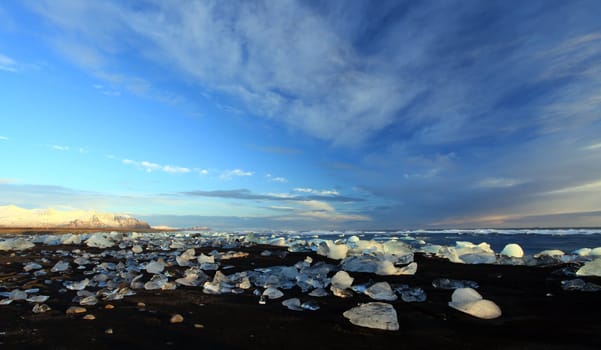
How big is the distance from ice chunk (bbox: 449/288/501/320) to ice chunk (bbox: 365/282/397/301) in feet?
1.89

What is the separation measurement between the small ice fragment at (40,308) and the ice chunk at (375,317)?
2.73m

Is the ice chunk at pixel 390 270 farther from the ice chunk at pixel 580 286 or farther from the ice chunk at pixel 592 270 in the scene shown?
A: the ice chunk at pixel 592 270

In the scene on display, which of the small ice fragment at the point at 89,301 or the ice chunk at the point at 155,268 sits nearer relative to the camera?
the small ice fragment at the point at 89,301

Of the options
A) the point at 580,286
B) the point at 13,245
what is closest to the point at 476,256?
the point at 580,286

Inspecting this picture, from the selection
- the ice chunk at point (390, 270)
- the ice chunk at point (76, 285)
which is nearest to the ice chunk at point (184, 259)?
the ice chunk at point (76, 285)

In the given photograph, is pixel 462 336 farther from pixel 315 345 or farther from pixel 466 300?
pixel 315 345

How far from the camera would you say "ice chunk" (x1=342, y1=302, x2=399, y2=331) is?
8.17 ft

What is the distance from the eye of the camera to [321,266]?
4922 mm

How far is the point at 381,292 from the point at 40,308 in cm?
328

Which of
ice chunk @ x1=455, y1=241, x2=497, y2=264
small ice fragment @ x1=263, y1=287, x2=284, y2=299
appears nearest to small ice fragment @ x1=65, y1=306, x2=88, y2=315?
small ice fragment @ x1=263, y1=287, x2=284, y2=299

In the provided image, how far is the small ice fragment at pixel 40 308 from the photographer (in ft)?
9.81

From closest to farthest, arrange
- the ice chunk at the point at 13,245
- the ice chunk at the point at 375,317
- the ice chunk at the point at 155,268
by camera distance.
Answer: the ice chunk at the point at 375,317 < the ice chunk at the point at 155,268 < the ice chunk at the point at 13,245

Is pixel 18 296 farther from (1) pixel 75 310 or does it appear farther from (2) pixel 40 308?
(1) pixel 75 310

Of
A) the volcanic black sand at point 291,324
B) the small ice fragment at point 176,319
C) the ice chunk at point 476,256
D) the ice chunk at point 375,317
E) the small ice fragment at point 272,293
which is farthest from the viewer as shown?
the ice chunk at point 476,256
